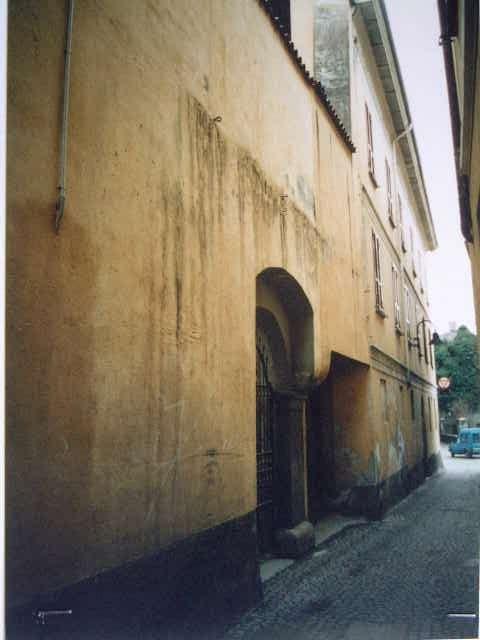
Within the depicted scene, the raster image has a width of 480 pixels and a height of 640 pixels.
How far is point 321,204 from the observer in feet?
27.6

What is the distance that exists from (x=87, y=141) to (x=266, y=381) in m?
4.44

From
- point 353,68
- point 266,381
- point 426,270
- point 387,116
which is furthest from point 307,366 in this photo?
point 426,270

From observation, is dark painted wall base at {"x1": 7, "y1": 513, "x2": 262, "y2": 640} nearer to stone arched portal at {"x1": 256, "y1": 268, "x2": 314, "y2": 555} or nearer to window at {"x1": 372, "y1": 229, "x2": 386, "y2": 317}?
stone arched portal at {"x1": 256, "y1": 268, "x2": 314, "y2": 555}

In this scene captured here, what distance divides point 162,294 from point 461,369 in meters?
29.6

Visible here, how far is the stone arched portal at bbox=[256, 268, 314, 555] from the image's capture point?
7211 millimetres

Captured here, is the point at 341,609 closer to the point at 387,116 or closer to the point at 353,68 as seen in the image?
the point at 353,68

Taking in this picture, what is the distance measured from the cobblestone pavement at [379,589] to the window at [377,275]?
13.7 ft

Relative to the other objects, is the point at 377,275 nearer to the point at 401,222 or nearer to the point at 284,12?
the point at 401,222

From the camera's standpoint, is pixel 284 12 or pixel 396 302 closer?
pixel 284 12

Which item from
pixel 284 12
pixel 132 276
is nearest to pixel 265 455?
pixel 132 276

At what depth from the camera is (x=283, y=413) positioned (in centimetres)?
764

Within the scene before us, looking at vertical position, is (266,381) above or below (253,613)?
above

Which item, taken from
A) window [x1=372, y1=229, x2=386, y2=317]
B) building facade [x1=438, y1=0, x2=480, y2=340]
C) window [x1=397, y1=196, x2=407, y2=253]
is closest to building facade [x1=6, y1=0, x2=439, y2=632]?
building facade [x1=438, y1=0, x2=480, y2=340]

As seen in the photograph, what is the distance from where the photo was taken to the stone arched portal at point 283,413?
721cm
